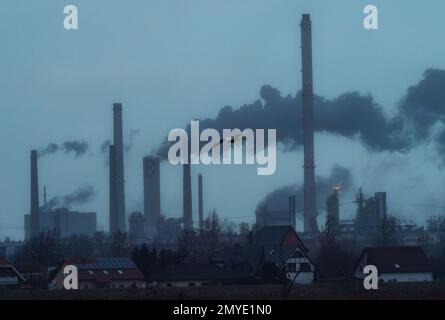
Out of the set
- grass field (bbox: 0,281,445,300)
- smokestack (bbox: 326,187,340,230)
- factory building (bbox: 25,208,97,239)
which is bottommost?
factory building (bbox: 25,208,97,239)

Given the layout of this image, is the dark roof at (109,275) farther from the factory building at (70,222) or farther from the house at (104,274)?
the factory building at (70,222)

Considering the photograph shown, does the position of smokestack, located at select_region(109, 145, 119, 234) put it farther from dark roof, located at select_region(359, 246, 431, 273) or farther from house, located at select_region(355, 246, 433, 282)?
dark roof, located at select_region(359, 246, 431, 273)

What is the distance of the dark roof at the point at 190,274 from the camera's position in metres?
16.3

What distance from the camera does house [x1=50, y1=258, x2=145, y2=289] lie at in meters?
13.0

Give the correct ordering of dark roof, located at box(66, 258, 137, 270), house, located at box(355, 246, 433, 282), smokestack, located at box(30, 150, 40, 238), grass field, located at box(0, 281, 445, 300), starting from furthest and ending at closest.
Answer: smokestack, located at box(30, 150, 40, 238), dark roof, located at box(66, 258, 137, 270), house, located at box(355, 246, 433, 282), grass field, located at box(0, 281, 445, 300)

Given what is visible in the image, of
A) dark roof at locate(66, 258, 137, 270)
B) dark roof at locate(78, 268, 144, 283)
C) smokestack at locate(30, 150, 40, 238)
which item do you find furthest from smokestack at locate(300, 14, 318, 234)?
dark roof at locate(78, 268, 144, 283)

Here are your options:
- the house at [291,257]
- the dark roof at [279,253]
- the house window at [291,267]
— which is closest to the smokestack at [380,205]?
the house at [291,257]

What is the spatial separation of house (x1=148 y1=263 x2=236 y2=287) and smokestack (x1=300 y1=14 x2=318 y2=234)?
1598 centimetres

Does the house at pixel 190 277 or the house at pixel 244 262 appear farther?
the house at pixel 244 262

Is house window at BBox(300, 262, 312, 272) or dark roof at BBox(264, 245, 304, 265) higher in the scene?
dark roof at BBox(264, 245, 304, 265)

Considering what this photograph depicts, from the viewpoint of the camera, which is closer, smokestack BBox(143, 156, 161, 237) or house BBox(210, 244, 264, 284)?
house BBox(210, 244, 264, 284)

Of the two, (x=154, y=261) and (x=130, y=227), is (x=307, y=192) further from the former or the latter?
(x=154, y=261)

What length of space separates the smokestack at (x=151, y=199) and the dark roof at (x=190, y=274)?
7.44 meters
